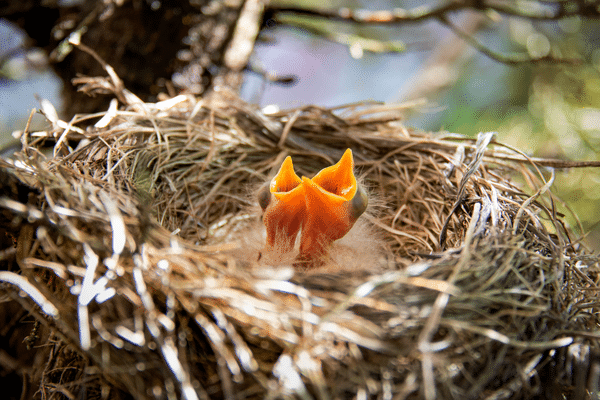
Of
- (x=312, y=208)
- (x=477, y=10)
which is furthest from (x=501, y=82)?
(x=312, y=208)

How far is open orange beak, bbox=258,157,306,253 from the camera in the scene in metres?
0.99

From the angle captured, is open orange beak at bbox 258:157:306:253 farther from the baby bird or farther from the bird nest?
the bird nest

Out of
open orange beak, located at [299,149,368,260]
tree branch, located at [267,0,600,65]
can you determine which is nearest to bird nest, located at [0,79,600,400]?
open orange beak, located at [299,149,368,260]

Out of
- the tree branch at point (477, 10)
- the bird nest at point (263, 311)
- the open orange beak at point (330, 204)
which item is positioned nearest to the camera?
the bird nest at point (263, 311)

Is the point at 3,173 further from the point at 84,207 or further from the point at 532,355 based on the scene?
the point at 532,355

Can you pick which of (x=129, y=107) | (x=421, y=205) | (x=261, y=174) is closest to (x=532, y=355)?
(x=421, y=205)

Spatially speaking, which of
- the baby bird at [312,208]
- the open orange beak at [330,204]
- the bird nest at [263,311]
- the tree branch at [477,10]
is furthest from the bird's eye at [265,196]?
the tree branch at [477,10]

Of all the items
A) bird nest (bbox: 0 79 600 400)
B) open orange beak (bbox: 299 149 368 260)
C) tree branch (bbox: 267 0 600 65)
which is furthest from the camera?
tree branch (bbox: 267 0 600 65)

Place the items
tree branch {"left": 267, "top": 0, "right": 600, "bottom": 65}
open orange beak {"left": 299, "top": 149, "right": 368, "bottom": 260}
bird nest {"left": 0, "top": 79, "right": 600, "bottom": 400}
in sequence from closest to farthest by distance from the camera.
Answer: bird nest {"left": 0, "top": 79, "right": 600, "bottom": 400}
open orange beak {"left": 299, "top": 149, "right": 368, "bottom": 260}
tree branch {"left": 267, "top": 0, "right": 600, "bottom": 65}

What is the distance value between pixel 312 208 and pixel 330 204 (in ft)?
0.22

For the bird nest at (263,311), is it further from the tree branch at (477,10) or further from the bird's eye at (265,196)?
the tree branch at (477,10)

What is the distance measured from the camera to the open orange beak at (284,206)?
990 mm

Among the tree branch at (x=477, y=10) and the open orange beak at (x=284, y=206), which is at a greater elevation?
the tree branch at (x=477, y=10)

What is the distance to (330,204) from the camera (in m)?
→ 0.98
